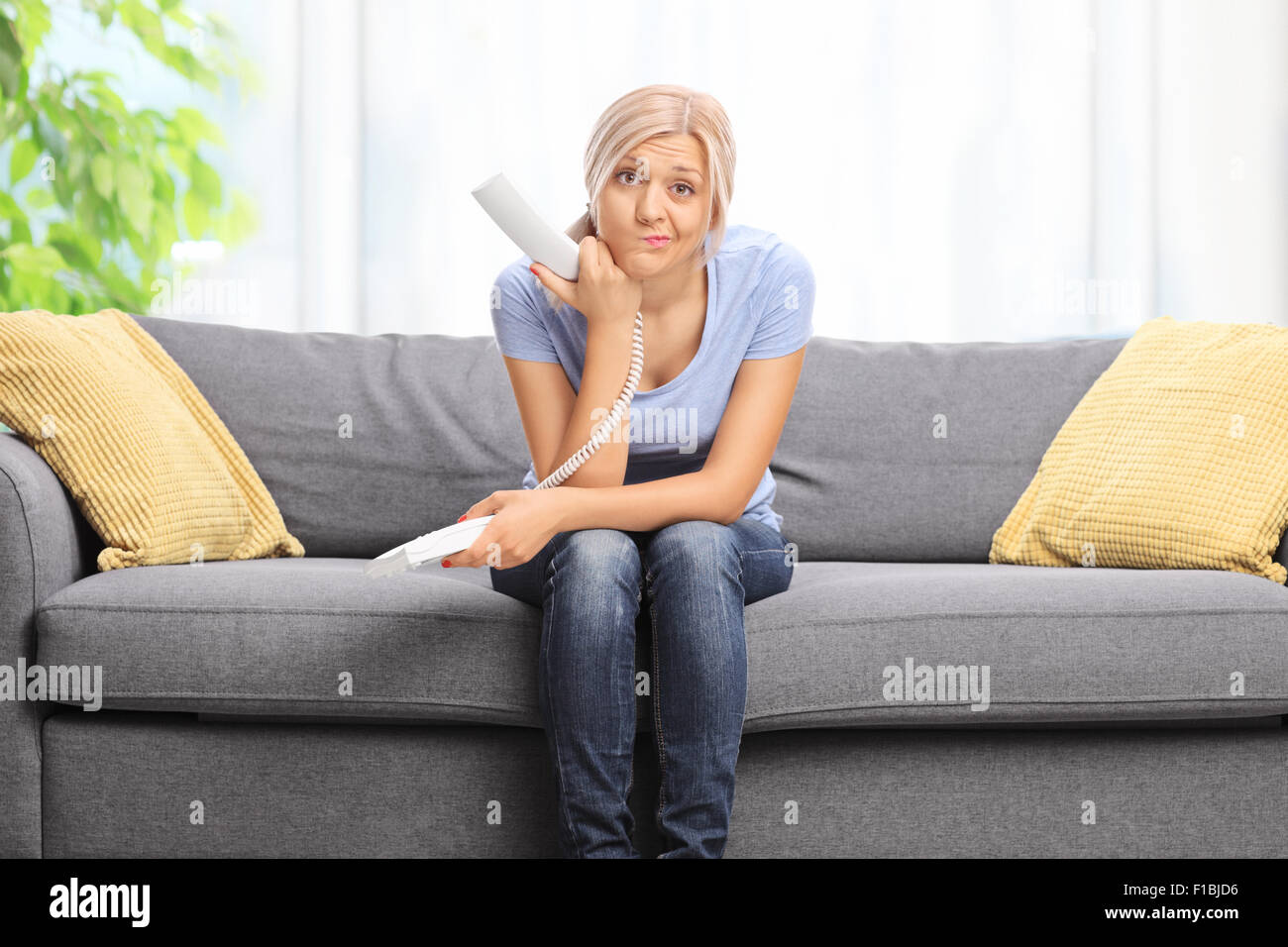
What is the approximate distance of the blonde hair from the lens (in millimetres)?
1287

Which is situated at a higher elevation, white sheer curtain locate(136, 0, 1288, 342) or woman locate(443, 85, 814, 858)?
white sheer curtain locate(136, 0, 1288, 342)

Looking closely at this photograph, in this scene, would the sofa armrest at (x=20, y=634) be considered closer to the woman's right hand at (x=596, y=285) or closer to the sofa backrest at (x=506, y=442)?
the sofa backrest at (x=506, y=442)

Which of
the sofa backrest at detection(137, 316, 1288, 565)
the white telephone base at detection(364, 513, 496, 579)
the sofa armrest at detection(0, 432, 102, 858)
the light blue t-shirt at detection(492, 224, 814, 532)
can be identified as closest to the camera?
the white telephone base at detection(364, 513, 496, 579)

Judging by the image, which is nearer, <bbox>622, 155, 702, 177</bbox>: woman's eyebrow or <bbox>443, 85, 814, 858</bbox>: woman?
<bbox>443, 85, 814, 858</bbox>: woman

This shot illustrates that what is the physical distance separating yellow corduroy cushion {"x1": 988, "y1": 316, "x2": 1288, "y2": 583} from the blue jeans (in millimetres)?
714

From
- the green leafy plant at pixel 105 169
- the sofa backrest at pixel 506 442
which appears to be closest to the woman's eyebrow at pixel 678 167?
the sofa backrest at pixel 506 442

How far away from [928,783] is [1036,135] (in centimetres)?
192

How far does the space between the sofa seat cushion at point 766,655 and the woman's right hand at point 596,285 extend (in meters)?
0.38

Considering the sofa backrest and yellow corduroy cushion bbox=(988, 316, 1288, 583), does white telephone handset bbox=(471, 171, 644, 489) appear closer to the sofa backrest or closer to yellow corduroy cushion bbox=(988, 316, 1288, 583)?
the sofa backrest

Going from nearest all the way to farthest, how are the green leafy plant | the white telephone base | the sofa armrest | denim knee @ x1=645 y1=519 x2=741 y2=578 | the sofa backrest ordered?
the white telephone base < denim knee @ x1=645 y1=519 x2=741 y2=578 < the sofa armrest < the sofa backrest < the green leafy plant

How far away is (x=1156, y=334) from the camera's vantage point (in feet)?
5.90

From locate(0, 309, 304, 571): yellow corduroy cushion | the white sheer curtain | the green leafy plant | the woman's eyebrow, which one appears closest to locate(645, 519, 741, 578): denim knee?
the woman's eyebrow

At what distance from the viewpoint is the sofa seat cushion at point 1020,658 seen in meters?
1.29

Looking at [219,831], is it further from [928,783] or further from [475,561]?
[928,783]
